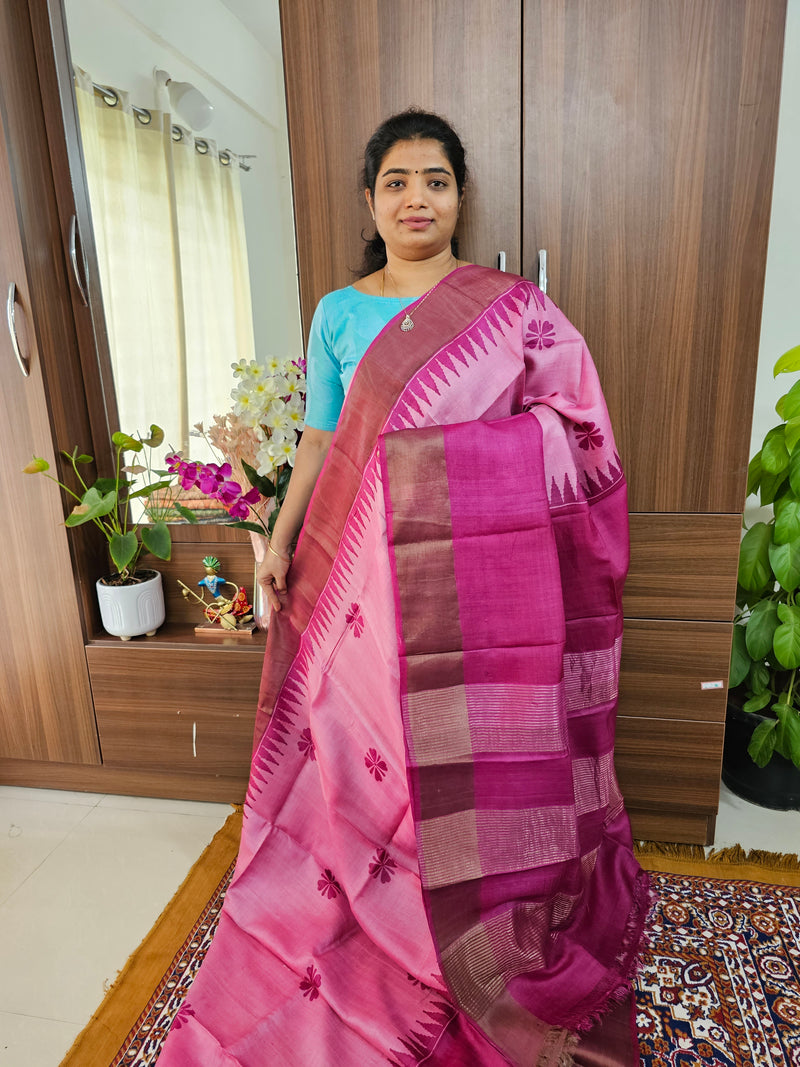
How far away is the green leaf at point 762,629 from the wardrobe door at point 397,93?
0.98 meters

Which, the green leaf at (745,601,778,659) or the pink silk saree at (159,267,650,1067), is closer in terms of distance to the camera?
the pink silk saree at (159,267,650,1067)

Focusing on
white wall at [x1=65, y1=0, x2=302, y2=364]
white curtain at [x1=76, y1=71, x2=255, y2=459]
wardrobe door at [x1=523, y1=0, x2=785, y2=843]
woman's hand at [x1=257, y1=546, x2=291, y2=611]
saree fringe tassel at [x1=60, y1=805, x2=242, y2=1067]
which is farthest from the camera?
white curtain at [x1=76, y1=71, x2=255, y2=459]

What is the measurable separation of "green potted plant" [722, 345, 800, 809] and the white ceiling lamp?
4.69ft

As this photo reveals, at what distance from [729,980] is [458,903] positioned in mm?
569

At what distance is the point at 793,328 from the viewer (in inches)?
74.7

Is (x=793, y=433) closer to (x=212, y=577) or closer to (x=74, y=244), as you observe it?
(x=212, y=577)

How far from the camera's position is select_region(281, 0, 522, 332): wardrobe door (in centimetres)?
141

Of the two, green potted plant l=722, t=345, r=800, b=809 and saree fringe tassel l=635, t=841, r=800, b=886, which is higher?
green potted plant l=722, t=345, r=800, b=809

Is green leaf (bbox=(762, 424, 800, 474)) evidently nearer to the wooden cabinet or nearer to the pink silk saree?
A: the pink silk saree

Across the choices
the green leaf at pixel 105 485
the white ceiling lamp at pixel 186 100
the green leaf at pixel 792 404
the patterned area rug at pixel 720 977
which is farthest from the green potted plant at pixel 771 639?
the green leaf at pixel 105 485

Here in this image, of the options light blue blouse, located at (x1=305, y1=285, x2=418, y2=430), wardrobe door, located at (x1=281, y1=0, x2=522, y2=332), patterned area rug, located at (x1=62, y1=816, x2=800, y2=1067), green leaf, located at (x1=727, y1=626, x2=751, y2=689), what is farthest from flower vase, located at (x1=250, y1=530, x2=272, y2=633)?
green leaf, located at (x1=727, y1=626, x2=751, y2=689)

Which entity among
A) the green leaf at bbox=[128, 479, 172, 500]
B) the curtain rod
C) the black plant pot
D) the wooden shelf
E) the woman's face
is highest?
the curtain rod

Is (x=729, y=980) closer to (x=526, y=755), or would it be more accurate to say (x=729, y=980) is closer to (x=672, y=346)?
(x=526, y=755)

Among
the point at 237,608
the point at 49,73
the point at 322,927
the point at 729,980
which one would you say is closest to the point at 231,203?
the point at 49,73
